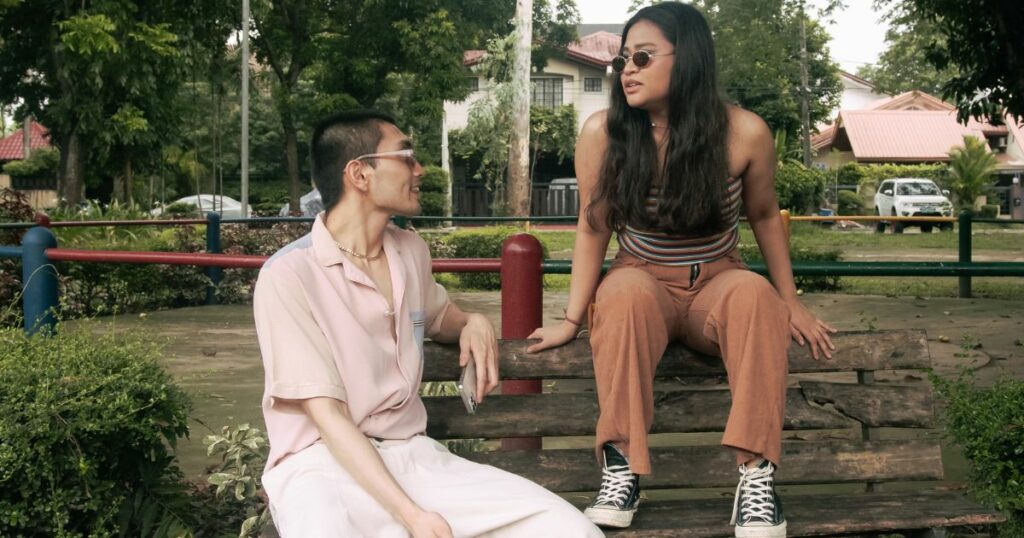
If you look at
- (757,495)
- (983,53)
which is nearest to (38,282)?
(757,495)

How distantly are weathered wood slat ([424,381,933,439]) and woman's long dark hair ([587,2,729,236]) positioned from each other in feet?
1.56

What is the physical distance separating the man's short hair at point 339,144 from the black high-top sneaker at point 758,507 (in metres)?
1.15

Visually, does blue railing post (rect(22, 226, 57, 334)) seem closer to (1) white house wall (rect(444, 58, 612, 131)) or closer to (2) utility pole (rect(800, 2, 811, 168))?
(1) white house wall (rect(444, 58, 612, 131))

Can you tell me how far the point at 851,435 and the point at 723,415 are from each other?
3.04m

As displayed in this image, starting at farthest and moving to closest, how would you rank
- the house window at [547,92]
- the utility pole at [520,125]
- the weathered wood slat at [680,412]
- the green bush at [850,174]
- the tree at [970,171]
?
the green bush at [850,174]
the house window at [547,92]
the tree at [970,171]
the utility pole at [520,125]
the weathered wood slat at [680,412]

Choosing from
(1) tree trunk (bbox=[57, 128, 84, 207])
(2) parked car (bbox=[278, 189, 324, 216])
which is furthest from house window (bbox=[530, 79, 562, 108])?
(2) parked car (bbox=[278, 189, 324, 216])

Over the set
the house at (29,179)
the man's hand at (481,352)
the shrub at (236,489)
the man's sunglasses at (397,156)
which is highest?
the house at (29,179)

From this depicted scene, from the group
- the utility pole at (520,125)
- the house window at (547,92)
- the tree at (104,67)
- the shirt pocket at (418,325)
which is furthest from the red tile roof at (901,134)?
the shirt pocket at (418,325)

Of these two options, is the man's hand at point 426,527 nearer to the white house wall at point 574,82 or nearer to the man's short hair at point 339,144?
the man's short hair at point 339,144

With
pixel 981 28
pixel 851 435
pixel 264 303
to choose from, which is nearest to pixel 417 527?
pixel 264 303

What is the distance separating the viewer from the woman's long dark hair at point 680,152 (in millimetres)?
Answer: 2992

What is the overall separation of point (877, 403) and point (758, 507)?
2.10ft

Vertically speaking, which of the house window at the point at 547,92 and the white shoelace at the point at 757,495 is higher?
the house window at the point at 547,92

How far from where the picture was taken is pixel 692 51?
3.03m
